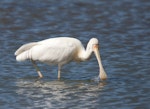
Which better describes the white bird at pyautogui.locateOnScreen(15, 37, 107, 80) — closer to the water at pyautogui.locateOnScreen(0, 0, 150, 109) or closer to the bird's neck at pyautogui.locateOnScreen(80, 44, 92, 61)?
the bird's neck at pyautogui.locateOnScreen(80, 44, 92, 61)

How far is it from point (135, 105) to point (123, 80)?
1990 mm

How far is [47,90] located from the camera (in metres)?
13.1

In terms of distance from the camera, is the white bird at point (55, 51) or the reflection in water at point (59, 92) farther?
the white bird at point (55, 51)

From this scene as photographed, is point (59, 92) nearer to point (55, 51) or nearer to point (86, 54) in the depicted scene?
point (55, 51)

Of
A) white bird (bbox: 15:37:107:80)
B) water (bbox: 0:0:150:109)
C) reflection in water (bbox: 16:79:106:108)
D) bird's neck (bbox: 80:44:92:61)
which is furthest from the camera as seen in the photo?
bird's neck (bbox: 80:44:92:61)

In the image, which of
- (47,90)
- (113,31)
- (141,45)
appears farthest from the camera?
(113,31)

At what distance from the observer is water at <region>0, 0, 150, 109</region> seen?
40.8 feet

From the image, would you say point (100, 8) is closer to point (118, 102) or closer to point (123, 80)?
point (123, 80)

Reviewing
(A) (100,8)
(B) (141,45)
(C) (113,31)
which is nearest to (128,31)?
(C) (113,31)

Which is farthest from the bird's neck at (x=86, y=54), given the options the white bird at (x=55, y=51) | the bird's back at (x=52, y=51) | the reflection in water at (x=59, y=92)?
the reflection in water at (x=59, y=92)

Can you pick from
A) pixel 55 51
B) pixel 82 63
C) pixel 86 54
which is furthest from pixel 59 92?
pixel 82 63

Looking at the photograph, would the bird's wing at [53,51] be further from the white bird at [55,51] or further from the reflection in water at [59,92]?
the reflection in water at [59,92]

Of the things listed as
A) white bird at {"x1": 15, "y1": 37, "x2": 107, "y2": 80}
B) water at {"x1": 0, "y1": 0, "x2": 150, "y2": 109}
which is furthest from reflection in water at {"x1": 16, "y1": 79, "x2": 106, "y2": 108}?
white bird at {"x1": 15, "y1": 37, "x2": 107, "y2": 80}

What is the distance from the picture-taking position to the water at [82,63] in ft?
40.8
